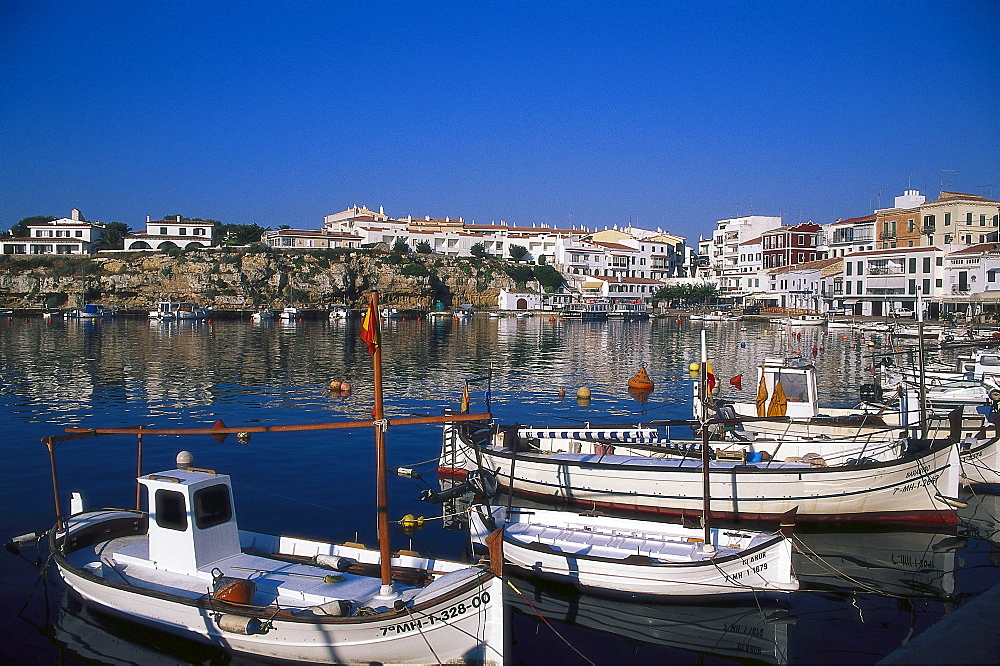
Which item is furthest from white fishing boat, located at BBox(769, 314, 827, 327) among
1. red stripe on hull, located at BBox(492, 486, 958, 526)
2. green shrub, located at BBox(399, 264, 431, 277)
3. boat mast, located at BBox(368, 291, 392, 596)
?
boat mast, located at BBox(368, 291, 392, 596)

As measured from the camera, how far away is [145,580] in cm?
1212

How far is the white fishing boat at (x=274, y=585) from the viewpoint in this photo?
10102mm

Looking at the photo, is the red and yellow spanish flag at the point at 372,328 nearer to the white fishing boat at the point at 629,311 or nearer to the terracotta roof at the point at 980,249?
the terracotta roof at the point at 980,249

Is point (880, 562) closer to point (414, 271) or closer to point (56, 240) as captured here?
point (414, 271)

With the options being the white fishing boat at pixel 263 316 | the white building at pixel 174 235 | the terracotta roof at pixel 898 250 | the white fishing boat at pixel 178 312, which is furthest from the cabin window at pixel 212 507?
the white building at pixel 174 235

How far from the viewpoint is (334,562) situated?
12664mm

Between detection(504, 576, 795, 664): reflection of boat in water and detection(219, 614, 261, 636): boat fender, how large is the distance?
370 cm

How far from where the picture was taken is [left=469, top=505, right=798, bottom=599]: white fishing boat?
1281 centimetres

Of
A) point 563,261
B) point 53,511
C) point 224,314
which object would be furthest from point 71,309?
→ point 53,511

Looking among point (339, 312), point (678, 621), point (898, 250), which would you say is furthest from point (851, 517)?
point (339, 312)

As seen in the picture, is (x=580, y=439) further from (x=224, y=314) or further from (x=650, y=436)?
(x=224, y=314)

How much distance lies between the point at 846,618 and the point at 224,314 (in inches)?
4284

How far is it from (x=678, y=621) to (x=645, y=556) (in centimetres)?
120

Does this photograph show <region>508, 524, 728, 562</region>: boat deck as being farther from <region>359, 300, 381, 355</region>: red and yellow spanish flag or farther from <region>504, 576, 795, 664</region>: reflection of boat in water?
<region>359, 300, 381, 355</region>: red and yellow spanish flag
